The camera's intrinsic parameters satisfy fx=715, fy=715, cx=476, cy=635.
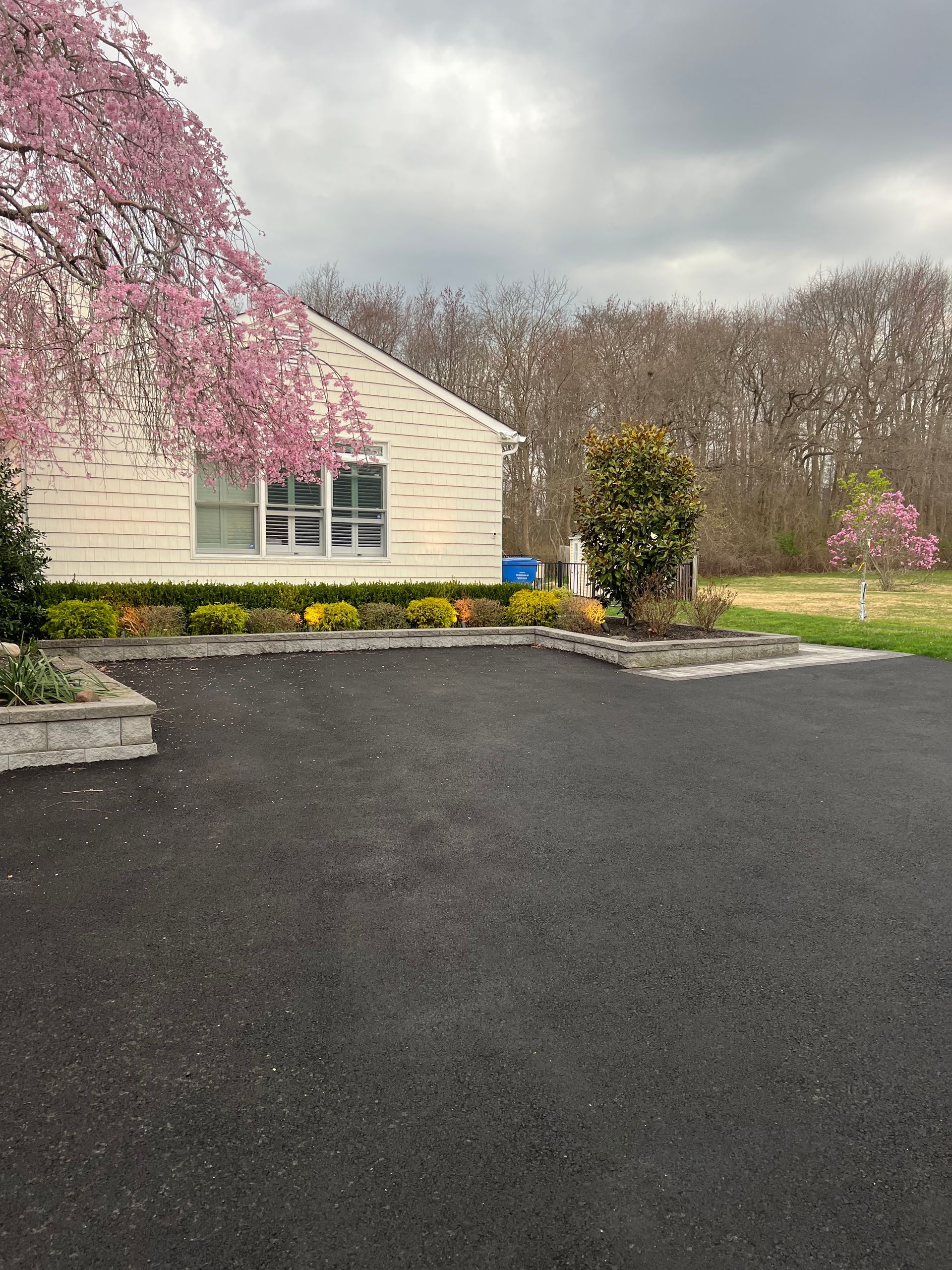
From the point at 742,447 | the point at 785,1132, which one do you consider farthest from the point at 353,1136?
the point at 742,447

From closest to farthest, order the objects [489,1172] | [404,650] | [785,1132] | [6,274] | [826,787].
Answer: [489,1172], [785,1132], [826,787], [6,274], [404,650]

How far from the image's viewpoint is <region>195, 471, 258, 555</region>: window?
11.6 metres

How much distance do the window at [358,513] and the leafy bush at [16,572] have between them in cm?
477

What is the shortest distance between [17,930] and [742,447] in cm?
3212

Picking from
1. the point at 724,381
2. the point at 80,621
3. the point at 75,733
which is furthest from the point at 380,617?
the point at 724,381

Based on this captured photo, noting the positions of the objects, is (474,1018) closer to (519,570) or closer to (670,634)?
(670,634)

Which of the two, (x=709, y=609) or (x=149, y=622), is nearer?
(x=149, y=622)

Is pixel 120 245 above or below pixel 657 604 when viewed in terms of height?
above

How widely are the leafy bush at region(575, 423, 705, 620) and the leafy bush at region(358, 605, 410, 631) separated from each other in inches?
131

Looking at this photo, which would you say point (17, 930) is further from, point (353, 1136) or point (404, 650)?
point (404, 650)

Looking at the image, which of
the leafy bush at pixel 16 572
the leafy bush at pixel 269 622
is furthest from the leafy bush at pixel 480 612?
the leafy bush at pixel 16 572

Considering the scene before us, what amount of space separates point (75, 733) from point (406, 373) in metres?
9.51

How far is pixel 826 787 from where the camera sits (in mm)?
4645

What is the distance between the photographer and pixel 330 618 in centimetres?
1097
